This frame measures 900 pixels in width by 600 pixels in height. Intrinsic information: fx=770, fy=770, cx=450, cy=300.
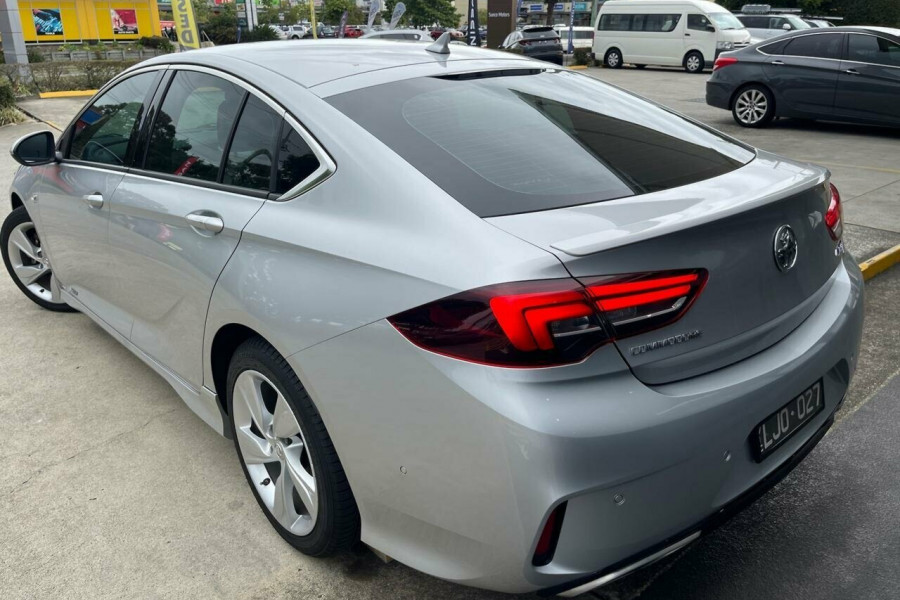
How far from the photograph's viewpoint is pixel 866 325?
4.41 meters

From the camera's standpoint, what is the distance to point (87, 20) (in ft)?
139

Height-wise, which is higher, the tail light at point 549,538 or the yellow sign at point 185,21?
the yellow sign at point 185,21

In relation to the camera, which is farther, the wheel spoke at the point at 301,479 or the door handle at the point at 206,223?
the door handle at the point at 206,223

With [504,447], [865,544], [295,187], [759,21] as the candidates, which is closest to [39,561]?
[295,187]

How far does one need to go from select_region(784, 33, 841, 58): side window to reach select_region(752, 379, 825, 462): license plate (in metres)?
10.5

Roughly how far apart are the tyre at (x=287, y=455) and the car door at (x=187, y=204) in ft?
1.00

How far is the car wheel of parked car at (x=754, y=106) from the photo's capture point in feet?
38.5

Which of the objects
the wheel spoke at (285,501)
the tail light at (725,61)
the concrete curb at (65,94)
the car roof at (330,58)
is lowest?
the concrete curb at (65,94)

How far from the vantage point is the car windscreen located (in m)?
2.08

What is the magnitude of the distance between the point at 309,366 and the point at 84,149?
2.25m

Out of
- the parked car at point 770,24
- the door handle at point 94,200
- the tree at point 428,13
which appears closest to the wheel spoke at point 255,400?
the door handle at point 94,200

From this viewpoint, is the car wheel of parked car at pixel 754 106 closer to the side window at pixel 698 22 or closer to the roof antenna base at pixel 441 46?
the roof antenna base at pixel 441 46

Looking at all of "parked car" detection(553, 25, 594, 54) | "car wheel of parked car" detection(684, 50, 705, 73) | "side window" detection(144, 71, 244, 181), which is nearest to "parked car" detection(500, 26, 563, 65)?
"car wheel of parked car" detection(684, 50, 705, 73)

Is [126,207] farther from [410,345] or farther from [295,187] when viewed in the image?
[410,345]
